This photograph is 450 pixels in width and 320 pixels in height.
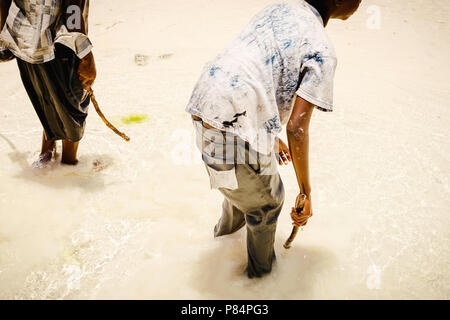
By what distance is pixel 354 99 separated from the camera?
3428mm

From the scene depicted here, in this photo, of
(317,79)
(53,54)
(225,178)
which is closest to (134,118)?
(53,54)

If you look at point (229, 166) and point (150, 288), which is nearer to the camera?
point (229, 166)

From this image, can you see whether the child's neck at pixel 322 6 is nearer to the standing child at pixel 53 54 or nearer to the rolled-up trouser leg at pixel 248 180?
the rolled-up trouser leg at pixel 248 180

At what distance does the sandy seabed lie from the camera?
1.76m

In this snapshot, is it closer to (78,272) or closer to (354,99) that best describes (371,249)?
(78,272)

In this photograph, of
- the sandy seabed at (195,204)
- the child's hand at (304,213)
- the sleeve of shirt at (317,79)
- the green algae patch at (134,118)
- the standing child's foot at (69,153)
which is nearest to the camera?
the sleeve of shirt at (317,79)

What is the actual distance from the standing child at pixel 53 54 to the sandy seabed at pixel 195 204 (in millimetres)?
516

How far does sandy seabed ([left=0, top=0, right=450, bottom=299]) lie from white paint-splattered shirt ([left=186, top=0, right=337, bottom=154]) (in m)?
1.04

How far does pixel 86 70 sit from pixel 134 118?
1168 millimetres

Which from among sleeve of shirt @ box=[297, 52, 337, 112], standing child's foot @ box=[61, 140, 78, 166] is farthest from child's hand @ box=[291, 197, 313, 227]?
standing child's foot @ box=[61, 140, 78, 166]

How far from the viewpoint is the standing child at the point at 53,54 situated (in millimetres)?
1798

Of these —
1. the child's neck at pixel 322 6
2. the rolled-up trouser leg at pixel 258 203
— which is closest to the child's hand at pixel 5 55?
the rolled-up trouser leg at pixel 258 203

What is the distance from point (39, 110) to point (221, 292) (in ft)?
5.50
